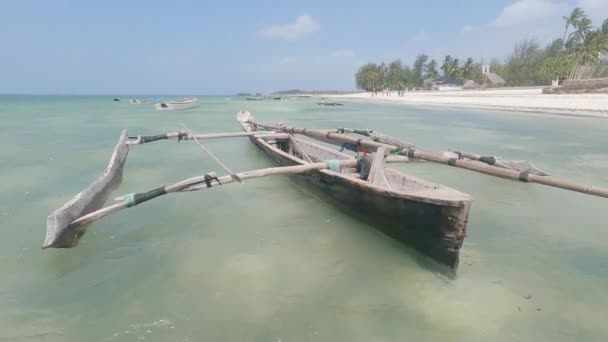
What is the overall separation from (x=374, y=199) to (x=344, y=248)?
885 millimetres

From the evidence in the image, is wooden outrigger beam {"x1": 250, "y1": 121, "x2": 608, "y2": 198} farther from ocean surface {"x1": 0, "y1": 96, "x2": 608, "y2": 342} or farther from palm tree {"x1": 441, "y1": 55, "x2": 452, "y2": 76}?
palm tree {"x1": 441, "y1": 55, "x2": 452, "y2": 76}

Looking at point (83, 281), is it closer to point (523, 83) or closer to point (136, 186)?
point (136, 186)

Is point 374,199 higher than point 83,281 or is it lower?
higher

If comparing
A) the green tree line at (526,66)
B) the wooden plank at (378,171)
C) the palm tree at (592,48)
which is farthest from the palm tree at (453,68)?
the wooden plank at (378,171)

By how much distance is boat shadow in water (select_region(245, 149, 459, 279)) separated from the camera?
4000mm

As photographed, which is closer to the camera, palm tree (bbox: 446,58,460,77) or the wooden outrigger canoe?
the wooden outrigger canoe

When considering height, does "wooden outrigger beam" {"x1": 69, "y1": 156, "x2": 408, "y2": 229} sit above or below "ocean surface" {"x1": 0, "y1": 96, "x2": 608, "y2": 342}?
above

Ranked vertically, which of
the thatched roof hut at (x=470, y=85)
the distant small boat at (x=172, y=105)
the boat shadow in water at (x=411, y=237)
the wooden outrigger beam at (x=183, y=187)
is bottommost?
the boat shadow in water at (x=411, y=237)

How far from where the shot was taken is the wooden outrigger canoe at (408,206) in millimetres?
3672

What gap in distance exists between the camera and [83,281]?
3.91m

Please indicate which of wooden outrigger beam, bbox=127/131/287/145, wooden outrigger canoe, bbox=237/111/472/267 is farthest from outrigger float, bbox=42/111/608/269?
wooden outrigger beam, bbox=127/131/287/145

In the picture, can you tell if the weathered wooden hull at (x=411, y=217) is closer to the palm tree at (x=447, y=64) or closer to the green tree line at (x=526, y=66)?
the green tree line at (x=526, y=66)

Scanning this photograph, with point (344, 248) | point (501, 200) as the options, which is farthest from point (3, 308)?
point (501, 200)

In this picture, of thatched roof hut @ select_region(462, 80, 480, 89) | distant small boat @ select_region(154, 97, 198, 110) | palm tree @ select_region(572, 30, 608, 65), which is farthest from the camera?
thatched roof hut @ select_region(462, 80, 480, 89)
